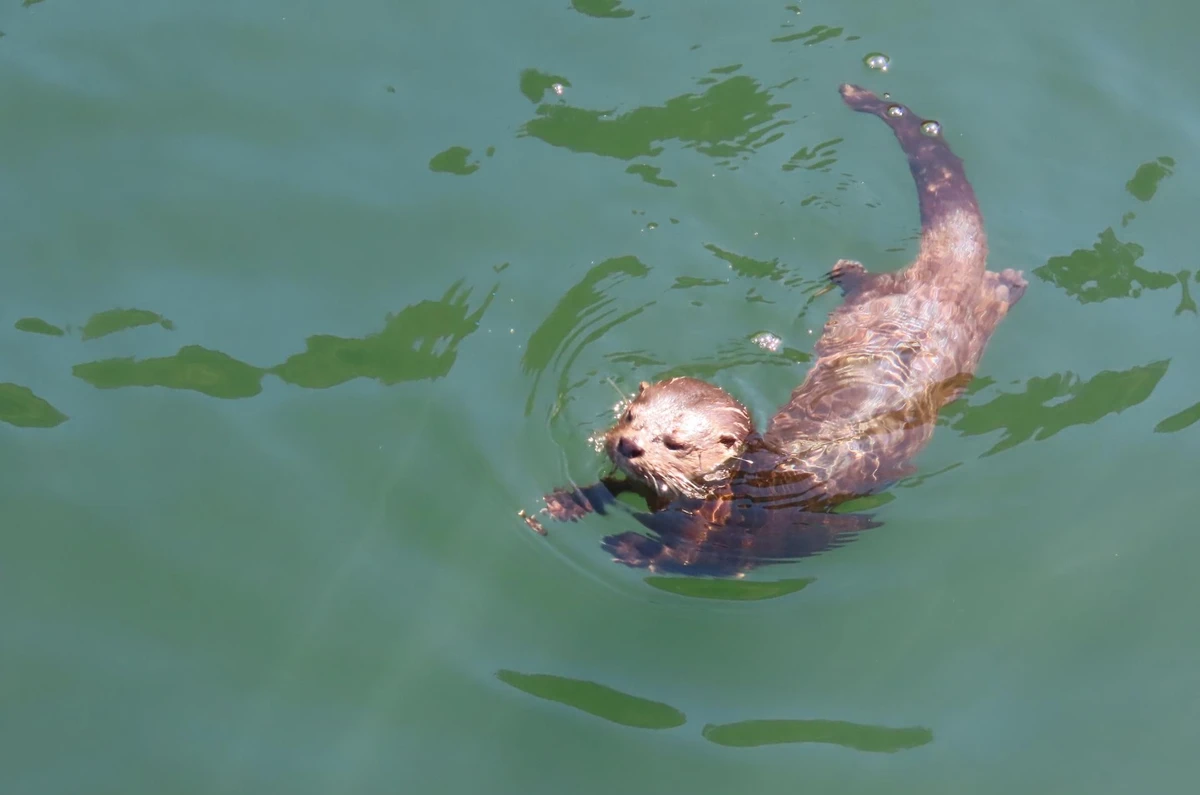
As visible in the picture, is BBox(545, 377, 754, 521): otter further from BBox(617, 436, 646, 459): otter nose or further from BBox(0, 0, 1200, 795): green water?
BBox(0, 0, 1200, 795): green water

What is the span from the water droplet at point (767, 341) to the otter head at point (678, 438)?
737 mm

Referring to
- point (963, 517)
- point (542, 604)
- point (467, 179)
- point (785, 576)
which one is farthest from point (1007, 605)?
point (467, 179)

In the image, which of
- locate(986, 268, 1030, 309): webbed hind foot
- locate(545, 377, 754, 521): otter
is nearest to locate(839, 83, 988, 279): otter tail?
locate(986, 268, 1030, 309): webbed hind foot

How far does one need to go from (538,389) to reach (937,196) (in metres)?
2.65

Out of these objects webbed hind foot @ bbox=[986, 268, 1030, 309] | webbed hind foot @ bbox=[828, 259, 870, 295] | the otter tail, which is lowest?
webbed hind foot @ bbox=[828, 259, 870, 295]

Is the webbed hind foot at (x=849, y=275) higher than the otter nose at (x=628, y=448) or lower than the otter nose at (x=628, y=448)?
higher

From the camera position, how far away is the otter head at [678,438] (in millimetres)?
5402

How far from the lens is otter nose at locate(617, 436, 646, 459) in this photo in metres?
5.28

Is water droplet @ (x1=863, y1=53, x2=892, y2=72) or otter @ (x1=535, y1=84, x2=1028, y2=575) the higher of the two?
water droplet @ (x1=863, y1=53, x2=892, y2=72)

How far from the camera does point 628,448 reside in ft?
17.4

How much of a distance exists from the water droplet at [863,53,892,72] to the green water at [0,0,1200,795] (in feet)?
0.36

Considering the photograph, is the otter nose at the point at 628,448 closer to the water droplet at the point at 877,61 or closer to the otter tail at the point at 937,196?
the otter tail at the point at 937,196

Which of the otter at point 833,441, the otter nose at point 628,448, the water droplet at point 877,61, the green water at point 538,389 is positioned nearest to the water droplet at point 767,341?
the green water at point 538,389

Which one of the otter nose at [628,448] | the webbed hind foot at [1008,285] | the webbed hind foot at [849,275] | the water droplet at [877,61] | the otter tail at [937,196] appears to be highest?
the water droplet at [877,61]
